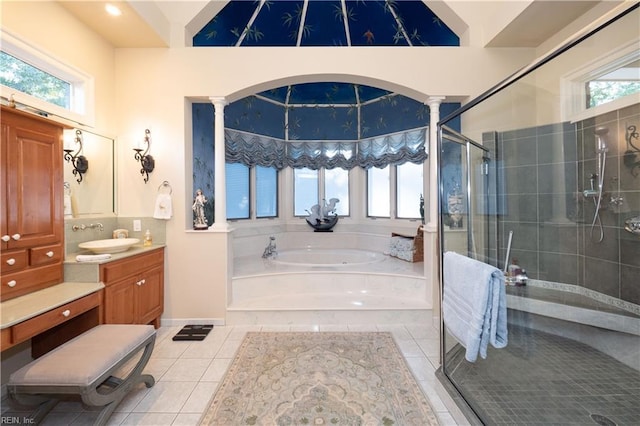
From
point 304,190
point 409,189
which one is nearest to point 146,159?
point 304,190

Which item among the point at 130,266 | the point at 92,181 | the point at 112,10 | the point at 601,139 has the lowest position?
the point at 130,266

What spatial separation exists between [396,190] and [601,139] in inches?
111

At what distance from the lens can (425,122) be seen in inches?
175

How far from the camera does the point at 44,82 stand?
7.82 ft

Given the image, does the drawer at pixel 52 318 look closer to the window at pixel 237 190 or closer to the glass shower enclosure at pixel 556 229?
the glass shower enclosure at pixel 556 229

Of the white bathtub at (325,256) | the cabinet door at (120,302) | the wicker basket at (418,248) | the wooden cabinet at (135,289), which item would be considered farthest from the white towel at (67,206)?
the wicker basket at (418,248)

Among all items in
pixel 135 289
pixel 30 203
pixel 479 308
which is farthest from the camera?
pixel 135 289

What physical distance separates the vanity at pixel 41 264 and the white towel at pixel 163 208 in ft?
2.02

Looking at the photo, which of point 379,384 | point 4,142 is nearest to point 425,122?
point 379,384

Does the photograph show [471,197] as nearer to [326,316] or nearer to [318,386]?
[326,316]

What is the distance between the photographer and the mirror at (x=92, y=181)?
2.58 meters

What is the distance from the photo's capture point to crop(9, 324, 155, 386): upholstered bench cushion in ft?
4.94

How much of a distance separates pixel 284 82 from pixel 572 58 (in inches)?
106

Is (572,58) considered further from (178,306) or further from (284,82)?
(178,306)
